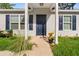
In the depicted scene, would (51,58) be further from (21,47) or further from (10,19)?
(10,19)

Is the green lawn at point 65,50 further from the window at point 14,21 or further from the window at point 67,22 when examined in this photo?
the window at point 14,21

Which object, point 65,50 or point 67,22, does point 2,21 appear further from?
point 65,50

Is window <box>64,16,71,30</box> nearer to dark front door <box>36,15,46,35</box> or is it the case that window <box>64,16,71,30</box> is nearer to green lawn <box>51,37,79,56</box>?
dark front door <box>36,15,46,35</box>

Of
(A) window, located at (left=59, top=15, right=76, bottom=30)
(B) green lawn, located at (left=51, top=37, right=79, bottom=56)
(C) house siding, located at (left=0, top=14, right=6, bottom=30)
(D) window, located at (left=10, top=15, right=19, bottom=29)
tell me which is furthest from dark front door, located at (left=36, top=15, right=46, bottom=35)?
(B) green lawn, located at (left=51, top=37, right=79, bottom=56)

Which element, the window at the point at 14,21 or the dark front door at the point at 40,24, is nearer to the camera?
the window at the point at 14,21

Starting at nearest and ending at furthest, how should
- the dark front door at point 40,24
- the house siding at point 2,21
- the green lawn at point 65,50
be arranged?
the green lawn at point 65,50, the house siding at point 2,21, the dark front door at point 40,24

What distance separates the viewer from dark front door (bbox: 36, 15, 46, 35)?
21.6 metres

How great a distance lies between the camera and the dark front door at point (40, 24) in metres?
21.6

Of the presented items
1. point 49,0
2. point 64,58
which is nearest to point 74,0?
point 49,0

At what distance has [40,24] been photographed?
21812 millimetres

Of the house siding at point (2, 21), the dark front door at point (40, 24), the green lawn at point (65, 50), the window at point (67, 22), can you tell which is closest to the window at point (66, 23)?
the window at point (67, 22)

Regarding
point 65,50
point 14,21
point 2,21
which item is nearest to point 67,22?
Result: point 14,21

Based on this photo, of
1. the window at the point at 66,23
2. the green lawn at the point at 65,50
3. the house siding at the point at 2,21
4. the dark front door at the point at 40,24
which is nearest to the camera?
the green lawn at the point at 65,50

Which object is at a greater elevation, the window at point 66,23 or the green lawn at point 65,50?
the window at point 66,23
